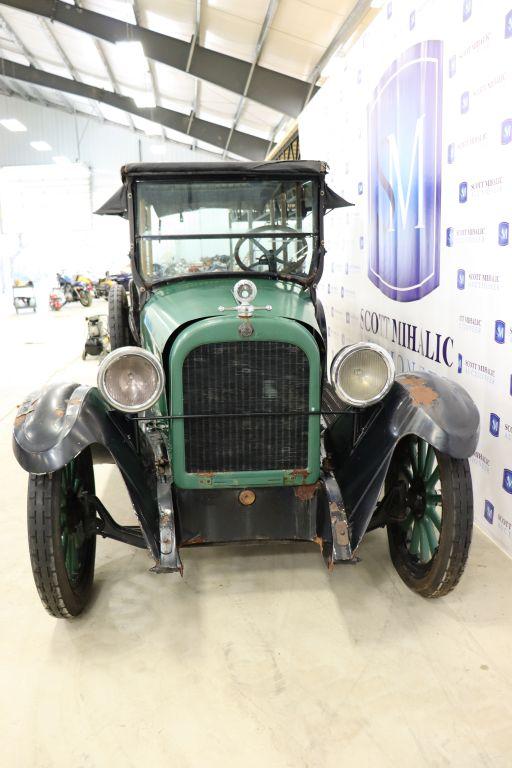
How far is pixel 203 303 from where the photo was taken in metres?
2.68

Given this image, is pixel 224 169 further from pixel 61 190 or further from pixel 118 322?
pixel 61 190

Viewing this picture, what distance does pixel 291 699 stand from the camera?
2000 millimetres

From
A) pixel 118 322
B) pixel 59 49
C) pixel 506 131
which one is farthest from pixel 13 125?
pixel 506 131

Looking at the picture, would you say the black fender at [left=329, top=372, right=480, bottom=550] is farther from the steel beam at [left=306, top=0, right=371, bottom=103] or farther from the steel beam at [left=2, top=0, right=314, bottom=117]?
the steel beam at [left=2, top=0, right=314, bottom=117]

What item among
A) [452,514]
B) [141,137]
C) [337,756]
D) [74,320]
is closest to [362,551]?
[452,514]

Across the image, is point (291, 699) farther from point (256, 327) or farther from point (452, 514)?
point (256, 327)

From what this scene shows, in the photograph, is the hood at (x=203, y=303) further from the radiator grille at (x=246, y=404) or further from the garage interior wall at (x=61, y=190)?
the garage interior wall at (x=61, y=190)

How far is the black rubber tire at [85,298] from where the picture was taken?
14.5 meters

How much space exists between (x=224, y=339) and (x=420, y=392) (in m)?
0.83

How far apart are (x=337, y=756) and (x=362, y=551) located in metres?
1.28

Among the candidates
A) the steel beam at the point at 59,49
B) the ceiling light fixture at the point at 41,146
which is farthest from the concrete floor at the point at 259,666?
the ceiling light fixture at the point at 41,146

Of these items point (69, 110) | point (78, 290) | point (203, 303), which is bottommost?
point (203, 303)

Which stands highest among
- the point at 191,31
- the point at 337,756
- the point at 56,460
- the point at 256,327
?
the point at 191,31

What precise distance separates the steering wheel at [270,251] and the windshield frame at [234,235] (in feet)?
0.18
